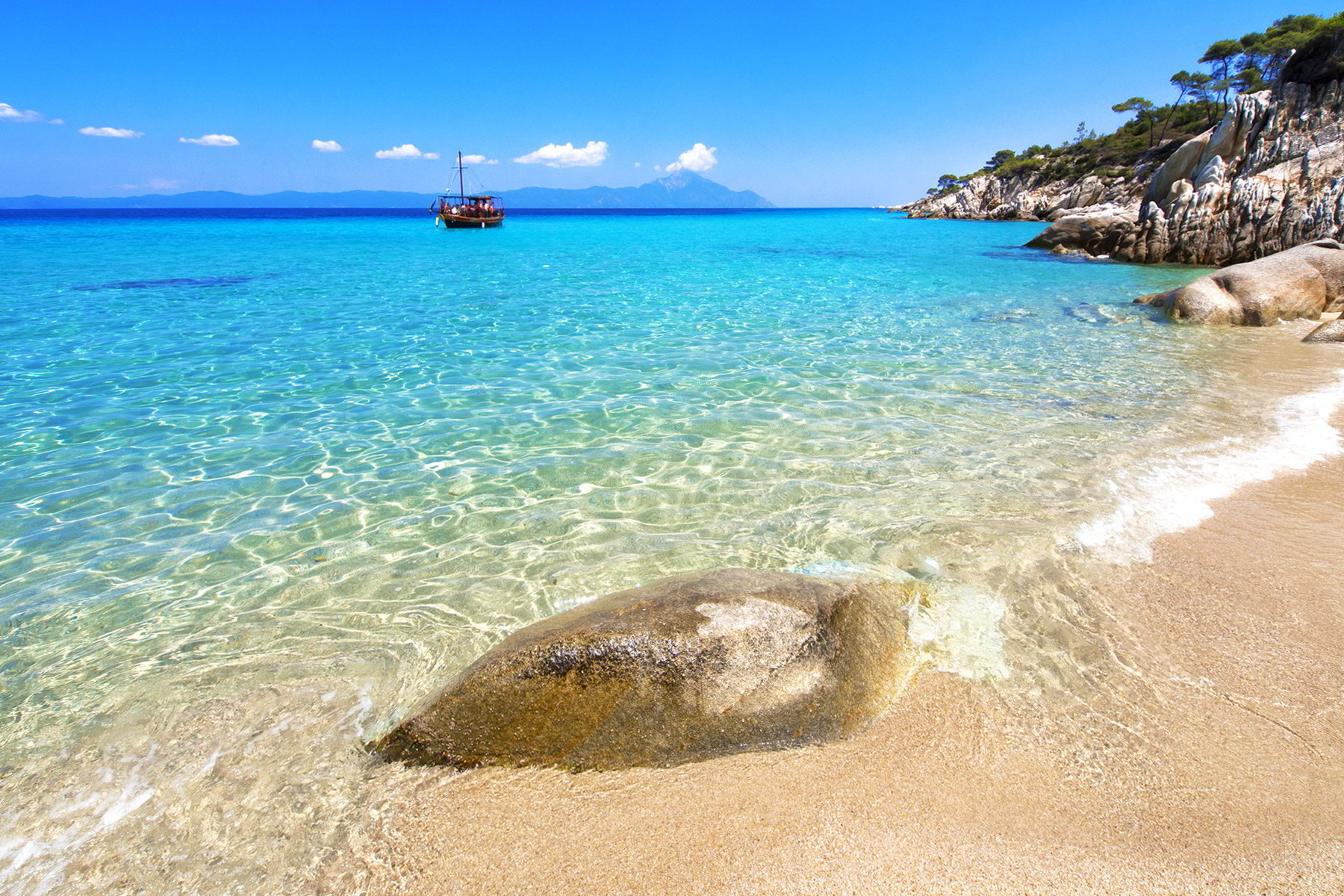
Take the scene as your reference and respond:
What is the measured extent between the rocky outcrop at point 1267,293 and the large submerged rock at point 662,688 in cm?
1581

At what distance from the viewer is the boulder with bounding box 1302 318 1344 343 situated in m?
12.8

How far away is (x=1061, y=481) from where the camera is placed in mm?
6602

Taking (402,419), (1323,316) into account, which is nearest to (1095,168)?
(1323,316)

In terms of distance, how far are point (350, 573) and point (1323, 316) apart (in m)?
20.6

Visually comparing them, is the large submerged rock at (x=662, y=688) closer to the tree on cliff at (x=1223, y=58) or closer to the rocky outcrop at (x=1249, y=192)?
the rocky outcrop at (x=1249, y=192)

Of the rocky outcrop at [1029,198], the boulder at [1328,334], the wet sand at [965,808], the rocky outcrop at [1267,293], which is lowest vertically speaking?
the wet sand at [965,808]

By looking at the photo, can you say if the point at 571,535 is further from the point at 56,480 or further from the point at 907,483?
the point at 56,480

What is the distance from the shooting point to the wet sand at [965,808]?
8.71ft

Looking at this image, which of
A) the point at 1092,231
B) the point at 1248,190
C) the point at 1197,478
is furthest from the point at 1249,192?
Answer: the point at 1197,478

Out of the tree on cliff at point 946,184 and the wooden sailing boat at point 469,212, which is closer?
the wooden sailing boat at point 469,212

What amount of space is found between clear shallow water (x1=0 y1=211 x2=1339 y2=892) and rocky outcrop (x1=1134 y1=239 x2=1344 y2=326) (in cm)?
119

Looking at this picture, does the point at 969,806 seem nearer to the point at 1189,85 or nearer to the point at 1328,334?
the point at 1328,334

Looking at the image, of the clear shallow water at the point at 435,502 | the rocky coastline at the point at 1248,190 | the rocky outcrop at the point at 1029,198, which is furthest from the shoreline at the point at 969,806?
the rocky outcrop at the point at 1029,198

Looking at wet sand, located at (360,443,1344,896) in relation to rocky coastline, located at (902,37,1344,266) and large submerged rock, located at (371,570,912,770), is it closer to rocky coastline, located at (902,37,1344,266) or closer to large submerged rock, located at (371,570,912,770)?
large submerged rock, located at (371,570,912,770)
